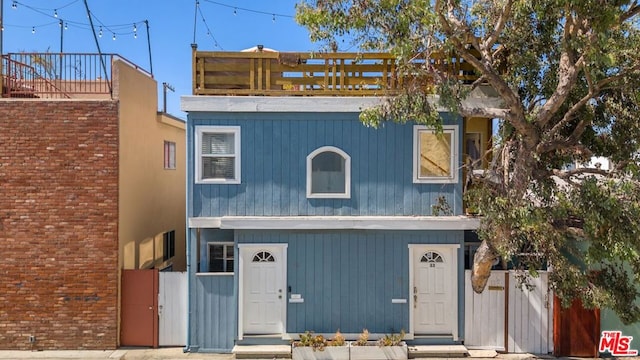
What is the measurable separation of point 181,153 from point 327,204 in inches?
275

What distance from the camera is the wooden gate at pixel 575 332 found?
9.16m

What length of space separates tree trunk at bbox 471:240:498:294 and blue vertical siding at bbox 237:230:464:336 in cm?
32

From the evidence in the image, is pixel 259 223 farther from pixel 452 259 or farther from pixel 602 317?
pixel 602 317

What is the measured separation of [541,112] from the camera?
7621 millimetres

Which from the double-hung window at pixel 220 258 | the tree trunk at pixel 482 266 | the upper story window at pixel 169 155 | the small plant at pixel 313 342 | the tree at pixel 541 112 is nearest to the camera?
the tree at pixel 541 112

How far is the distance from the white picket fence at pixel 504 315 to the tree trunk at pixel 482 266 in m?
0.21

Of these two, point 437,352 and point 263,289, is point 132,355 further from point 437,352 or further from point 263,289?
point 437,352

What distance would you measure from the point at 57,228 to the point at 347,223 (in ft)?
20.6

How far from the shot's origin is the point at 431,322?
9.27 m

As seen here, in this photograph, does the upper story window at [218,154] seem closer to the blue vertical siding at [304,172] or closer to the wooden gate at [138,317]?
the blue vertical siding at [304,172]

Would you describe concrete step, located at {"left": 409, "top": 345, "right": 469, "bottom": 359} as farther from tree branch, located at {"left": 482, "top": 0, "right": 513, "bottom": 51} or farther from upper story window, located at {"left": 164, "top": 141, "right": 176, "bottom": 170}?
upper story window, located at {"left": 164, "top": 141, "right": 176, "bottom": 170}

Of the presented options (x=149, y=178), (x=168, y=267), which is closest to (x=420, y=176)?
(x=149, y=178)

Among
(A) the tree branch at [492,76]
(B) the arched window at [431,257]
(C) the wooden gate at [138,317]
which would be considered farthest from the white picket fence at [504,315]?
(C) the wooden gate at [138,317]

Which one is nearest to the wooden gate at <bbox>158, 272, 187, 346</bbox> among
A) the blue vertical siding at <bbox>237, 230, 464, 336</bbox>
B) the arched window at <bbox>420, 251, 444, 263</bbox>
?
the blue vertical siding at <bbox>237, 230, 464, 336</bbox>
